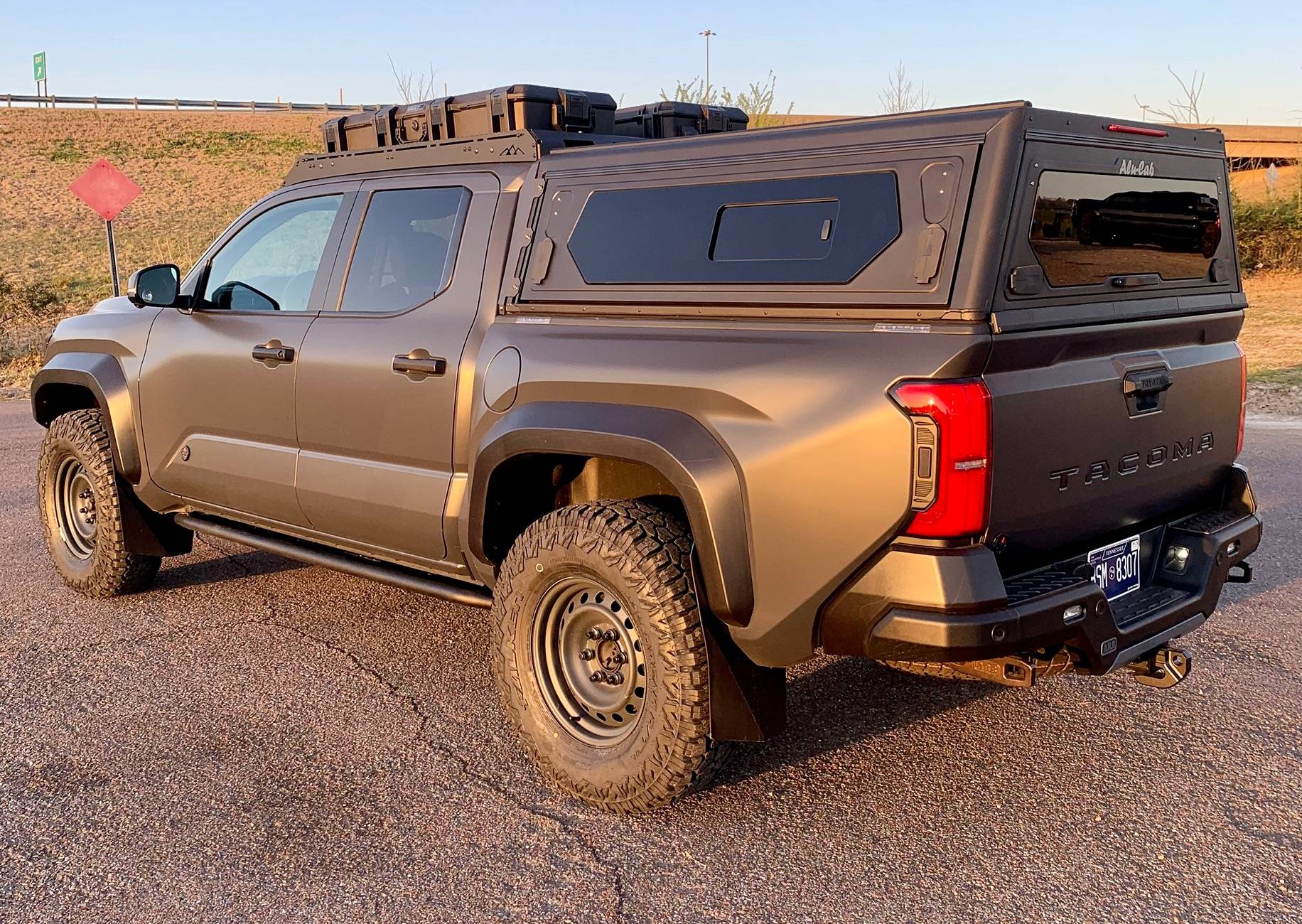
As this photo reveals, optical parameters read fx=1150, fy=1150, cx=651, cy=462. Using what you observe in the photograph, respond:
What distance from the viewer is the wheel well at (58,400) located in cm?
585

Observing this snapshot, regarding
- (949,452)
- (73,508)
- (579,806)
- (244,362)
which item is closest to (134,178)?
(73,508)

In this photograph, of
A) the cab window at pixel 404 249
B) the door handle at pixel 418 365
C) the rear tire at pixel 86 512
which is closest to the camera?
the door handle at pixel 418 365

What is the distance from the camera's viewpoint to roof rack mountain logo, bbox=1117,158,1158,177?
3.36 m

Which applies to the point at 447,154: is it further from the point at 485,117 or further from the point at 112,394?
the point at 112,394

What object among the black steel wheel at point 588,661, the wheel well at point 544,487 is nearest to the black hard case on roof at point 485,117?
the wheel well at point 544,487

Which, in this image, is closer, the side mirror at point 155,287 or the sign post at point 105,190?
the side mirror at point 155,287

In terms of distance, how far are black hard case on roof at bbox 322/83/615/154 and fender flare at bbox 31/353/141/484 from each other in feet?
5.33

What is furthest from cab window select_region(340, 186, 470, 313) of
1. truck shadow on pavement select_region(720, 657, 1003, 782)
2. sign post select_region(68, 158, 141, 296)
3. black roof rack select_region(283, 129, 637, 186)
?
sign post select_region(68, 158, 141, 296)

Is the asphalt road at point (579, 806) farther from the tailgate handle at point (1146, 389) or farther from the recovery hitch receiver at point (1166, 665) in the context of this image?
the tailgate handle at point (1146, 389)

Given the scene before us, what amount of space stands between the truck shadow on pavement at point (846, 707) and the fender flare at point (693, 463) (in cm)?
84

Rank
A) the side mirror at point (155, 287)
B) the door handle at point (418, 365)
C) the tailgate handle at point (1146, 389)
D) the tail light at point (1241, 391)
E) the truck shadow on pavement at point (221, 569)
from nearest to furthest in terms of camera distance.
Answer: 1. the tailgate handle at point (1146, 389)
2. the tail light at point (1241, 391)
3. the door handle at point (418, 365)
4. the side mirror at point (155, 287)
5. the truck shadow on pavement at point (221, 569)

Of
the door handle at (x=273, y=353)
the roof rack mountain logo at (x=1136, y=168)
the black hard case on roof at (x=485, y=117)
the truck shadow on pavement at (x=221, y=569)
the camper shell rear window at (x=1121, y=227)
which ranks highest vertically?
the black hard case on roof at (x=485, y=117)

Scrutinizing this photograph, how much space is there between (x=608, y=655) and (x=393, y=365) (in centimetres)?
135

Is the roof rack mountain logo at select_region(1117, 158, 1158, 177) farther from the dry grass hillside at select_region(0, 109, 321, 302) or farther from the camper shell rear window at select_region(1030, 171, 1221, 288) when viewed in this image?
the dry grass hillside at select_region(0, 109, 321, 302)
